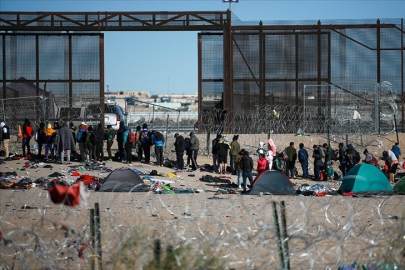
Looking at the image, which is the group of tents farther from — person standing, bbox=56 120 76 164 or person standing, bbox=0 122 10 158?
person standing, bbox=0 122 10 158

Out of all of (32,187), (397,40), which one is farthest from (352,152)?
(397,40)

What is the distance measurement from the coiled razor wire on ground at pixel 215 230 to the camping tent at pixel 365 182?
4.71 ft

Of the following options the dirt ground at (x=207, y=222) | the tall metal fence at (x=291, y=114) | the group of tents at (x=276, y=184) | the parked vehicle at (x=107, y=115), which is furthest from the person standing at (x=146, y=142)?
the group of tents at (x=276, y=184)

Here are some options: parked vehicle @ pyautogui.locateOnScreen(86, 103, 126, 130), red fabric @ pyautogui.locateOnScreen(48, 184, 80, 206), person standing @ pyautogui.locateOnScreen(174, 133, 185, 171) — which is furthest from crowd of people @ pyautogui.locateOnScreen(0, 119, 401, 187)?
red fabric @ pyautogui.locateOnScreen(48, 184, 80, 206)

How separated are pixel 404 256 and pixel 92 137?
17.2m

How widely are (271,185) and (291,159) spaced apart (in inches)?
212

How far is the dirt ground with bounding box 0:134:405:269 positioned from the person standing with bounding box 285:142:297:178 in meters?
0.61

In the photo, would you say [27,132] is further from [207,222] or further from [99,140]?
[207,222]

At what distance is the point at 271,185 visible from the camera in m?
17.5

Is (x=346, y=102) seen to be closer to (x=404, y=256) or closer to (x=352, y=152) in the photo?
(x=352, y=152)

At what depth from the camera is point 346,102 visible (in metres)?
32.6

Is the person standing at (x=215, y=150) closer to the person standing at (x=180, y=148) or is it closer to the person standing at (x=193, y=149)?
the person standing at (x=193, y=149)

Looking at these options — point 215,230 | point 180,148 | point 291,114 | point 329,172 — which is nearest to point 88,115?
point 180,148

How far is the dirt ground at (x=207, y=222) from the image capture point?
24.3 ft
